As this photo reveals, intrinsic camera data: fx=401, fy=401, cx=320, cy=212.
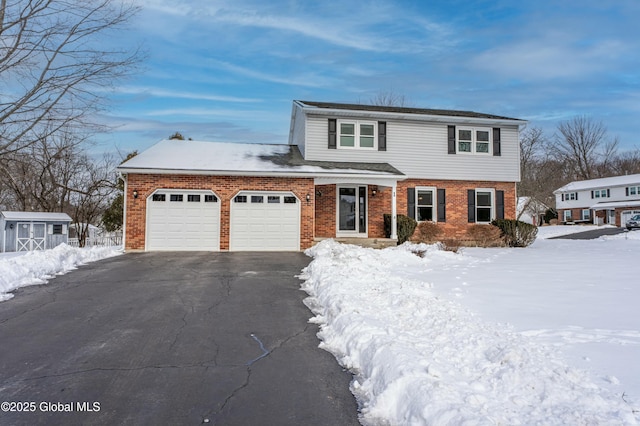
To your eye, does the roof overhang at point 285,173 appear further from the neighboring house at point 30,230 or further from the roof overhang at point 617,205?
the roof overhang at point 617,205

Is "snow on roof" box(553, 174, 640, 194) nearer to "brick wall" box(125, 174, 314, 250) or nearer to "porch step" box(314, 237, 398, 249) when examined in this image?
"porch step" box(314, 237, 398, 249)

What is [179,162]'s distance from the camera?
15.7 meters

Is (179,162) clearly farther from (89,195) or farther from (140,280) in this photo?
(89,195)

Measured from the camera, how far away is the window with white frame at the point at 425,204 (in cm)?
1792

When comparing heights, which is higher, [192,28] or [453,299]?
[192,28]

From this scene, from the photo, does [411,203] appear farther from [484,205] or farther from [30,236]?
[30,236]

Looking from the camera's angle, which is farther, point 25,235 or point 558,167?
point 558,167

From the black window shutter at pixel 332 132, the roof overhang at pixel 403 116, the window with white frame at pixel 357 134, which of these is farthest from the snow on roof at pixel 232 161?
the roof overhang at pixel 403 116

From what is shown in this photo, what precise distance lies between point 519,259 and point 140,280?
419 inches

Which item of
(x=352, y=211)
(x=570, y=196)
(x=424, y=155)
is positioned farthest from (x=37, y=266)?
(x=570, y=196)

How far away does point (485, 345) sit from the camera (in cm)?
400

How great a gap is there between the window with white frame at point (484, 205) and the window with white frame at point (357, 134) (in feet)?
18.1

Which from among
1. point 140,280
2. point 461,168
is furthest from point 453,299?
point 461,168

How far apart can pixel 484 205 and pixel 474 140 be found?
304 cm
